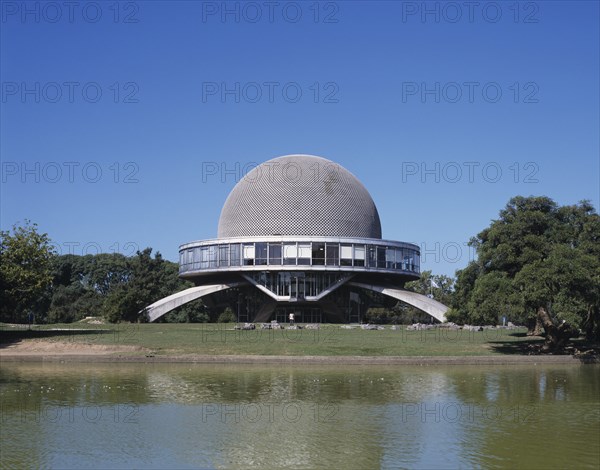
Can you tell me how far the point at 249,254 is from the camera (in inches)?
2482

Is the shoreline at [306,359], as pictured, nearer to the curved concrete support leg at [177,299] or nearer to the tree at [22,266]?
the tree at [22,266]

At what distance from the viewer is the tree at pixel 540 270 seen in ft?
95.8

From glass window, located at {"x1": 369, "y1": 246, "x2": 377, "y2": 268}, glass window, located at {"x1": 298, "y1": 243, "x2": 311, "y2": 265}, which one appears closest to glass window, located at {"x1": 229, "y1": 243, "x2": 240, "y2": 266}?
glass window, located at {"x1": 298, "y1": 243, "x2": 311, "y2": 265}

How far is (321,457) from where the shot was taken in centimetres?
1211

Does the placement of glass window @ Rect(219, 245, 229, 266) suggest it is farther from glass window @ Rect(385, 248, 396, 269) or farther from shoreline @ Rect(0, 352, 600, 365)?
shoreline @ Rect(0, 352, 600, 365)

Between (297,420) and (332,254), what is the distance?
47.7 m

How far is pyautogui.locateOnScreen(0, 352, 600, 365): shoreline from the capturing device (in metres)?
28.8

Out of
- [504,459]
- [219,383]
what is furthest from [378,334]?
[504,459]

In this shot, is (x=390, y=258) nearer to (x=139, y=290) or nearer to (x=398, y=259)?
(x=398, y=259)

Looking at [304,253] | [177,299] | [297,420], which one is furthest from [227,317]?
[297,420]

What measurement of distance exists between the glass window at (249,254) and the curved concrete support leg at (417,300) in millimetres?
9174

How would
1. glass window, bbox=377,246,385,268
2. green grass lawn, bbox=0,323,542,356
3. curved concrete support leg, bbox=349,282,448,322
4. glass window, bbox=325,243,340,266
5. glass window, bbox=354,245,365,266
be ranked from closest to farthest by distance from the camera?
green grass lawn, bbox=0,323,542,356
curved concrete support leg, bbox=349,282,448,322
glass window, bbox=325,243,340,266
glass window, bbox=354,245,365,266
glass window, bbox=377,246,385,268

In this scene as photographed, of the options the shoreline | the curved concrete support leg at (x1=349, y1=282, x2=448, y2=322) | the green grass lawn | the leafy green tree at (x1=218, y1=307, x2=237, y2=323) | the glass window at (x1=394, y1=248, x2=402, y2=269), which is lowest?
the shoreline

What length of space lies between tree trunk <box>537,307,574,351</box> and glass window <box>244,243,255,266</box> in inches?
1329
